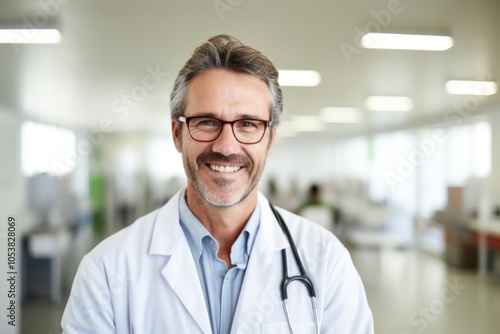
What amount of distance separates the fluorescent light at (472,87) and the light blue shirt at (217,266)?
1.63m

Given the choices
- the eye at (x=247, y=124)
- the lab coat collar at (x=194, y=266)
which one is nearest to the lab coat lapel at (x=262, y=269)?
the lab coat collar at (x=194, y=266)

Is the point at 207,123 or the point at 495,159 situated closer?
the point at 207,123

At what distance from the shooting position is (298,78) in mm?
1888

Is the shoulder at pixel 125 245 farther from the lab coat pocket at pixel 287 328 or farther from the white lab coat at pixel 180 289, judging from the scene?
the lab coat pocket at pixel 287 328

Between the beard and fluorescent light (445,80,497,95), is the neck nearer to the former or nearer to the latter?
the beard

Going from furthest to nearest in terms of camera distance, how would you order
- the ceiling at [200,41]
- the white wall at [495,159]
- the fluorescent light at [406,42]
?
the white wall at [495,159]
the fluorescent light at [406,42]
the ceiling at [200,41]

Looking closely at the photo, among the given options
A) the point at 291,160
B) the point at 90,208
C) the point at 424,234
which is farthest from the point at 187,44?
the point at 424,234

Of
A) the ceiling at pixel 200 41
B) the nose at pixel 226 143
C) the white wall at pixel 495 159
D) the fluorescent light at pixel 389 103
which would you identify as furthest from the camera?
the white wall at pixel 495 159

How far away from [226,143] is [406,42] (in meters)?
1.45

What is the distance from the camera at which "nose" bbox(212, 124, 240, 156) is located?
0.91 metres

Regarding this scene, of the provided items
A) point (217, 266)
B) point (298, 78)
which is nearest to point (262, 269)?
point (217, 266)

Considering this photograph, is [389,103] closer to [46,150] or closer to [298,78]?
[298,78]

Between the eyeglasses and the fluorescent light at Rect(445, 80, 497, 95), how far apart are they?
1608 mm

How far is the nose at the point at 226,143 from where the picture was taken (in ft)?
3.00
